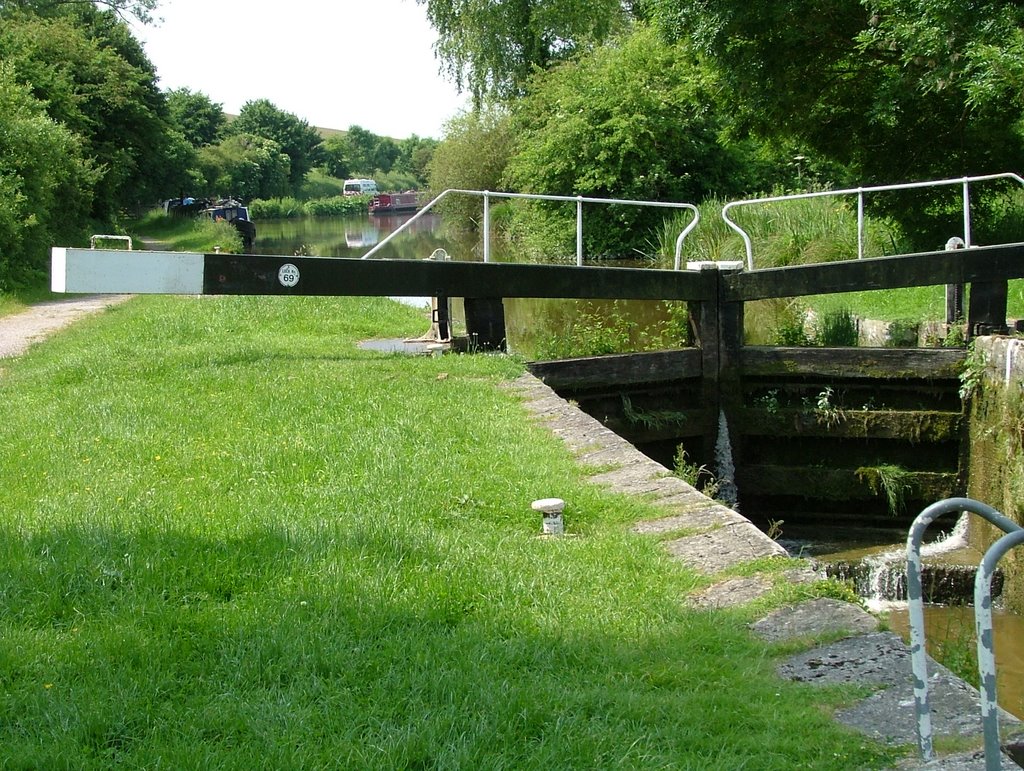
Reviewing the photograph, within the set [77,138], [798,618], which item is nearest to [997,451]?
[798,618]

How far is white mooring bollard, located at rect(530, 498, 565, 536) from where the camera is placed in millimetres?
4863

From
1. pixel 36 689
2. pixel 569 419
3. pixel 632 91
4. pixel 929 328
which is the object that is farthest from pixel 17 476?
pixel 632 91

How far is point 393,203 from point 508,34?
48.7 meters

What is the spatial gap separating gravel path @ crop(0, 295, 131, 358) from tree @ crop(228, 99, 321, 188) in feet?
296

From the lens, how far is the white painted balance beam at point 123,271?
877 cm

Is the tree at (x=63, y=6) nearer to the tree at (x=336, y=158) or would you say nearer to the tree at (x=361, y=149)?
the tree at (x=336, y=158)

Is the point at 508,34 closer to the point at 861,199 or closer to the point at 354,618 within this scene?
the point at 861,199

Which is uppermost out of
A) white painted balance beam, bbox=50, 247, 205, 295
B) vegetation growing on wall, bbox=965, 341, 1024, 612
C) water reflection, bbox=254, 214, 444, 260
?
water reflection, bbox=254, 214, 444, 260

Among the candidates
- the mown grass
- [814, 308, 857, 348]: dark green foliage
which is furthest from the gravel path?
[814, 308, 857, 348]: dark green foliage

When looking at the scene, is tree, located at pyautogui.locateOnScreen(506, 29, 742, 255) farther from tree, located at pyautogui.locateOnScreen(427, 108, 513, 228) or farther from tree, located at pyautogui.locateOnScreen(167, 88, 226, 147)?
tree, located at pyautogui.locateOnScreen(167, 88, 226, 147)

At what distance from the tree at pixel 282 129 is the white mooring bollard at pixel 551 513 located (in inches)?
4210

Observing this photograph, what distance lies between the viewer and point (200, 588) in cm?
403

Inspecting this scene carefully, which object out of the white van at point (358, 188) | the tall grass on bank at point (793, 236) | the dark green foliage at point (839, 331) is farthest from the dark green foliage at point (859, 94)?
the white van at point (358, 188)

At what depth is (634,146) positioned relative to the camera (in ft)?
79.9
